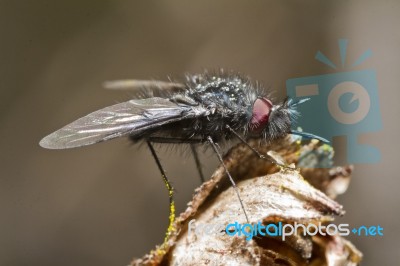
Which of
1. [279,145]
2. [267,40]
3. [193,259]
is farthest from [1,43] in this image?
[193,259]

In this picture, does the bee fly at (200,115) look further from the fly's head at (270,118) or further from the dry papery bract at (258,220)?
the dry papery bract at (258,220)

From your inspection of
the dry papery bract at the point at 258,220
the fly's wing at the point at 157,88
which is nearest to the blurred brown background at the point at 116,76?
the fly's wing at the point at 157,88

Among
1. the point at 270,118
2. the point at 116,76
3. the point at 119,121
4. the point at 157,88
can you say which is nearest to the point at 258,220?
the point at 270,118

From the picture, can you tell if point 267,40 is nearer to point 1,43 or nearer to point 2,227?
point 1,43

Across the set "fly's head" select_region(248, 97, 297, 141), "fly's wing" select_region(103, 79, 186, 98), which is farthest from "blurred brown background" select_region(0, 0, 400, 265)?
"fly's head" select_region(248, 97, 297, 141)

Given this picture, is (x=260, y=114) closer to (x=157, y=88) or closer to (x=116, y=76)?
(x=157, y=88)

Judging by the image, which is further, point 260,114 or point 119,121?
point 260,114

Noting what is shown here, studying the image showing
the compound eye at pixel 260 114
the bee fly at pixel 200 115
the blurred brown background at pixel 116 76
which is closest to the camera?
the bee fly at pixel 200 115
